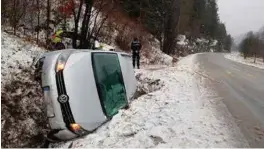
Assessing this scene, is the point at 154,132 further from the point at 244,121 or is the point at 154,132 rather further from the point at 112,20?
the point at 112,20

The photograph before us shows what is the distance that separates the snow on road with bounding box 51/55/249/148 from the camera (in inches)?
239

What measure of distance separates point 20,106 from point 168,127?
2828mm

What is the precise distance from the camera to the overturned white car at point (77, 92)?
5.82 m

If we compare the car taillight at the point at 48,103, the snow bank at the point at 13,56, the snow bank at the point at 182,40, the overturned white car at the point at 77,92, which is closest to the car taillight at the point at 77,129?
the overturned white car at the point at 77,92

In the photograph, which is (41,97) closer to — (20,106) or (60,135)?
(20,106)

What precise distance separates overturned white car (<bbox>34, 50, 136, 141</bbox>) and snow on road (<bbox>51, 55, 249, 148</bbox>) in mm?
244

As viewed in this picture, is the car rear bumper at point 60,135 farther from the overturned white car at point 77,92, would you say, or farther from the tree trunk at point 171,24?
the tree trunk at point 171,24

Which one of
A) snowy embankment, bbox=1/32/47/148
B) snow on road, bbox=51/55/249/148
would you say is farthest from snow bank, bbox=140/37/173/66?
snowy embankment, bbox=1/32/47/148

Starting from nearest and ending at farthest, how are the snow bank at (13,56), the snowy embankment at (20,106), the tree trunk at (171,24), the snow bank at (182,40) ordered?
the snowy embankment at (20,106) < the snow bank at (13,56) < the tree trunk at (171,24) < the snow bank at (182,40)

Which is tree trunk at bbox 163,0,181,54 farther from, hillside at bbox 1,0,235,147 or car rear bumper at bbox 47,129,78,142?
car rear bumper at bbox 47,129,78,142

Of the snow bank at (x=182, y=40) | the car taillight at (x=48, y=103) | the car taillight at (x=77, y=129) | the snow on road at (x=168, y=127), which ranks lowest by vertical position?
the snow on road at (x=168, y=127)

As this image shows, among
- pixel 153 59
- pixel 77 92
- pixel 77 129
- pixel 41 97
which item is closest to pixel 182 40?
pixel 153 59

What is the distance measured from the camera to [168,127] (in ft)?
22.7

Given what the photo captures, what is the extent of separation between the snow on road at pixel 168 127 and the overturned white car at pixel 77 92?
0.24 m
